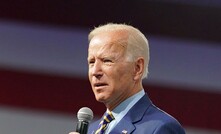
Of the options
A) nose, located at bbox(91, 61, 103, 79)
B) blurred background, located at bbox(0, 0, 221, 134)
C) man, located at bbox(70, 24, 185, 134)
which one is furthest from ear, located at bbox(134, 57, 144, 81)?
blurred background, located at bbox(0, 0, 221, 134)

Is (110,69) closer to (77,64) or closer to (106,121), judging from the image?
(106,121)

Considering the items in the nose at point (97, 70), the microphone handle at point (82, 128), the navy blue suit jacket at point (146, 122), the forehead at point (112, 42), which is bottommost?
the microphone handle at point (82, 128)

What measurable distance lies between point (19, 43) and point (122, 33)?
1622mm

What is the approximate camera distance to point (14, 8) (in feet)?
10.2

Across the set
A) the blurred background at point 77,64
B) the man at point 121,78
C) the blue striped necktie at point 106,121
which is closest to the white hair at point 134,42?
the man at point 121,78

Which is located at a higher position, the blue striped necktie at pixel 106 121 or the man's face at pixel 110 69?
the man's face at pixel 110 69

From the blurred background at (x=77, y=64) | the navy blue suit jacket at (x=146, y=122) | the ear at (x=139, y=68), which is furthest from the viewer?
the blurred background at (x=77, y=64)

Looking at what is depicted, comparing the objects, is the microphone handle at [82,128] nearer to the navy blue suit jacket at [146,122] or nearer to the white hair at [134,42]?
the navy blue suit jacket at [146,122]

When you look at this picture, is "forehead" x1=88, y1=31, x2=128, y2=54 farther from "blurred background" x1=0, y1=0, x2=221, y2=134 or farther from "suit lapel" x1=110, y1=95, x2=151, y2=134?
"blurred background" x1=0, y1=0, x2=221, y2=134

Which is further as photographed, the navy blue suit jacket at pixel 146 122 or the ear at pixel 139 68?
the ear at pixel 139 68

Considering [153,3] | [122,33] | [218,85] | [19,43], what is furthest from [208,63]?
[122,33]

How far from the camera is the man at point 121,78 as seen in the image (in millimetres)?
1537

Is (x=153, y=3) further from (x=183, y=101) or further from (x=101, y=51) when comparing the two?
(x=101, y=51)

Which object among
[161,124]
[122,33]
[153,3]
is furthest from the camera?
[153,3]
